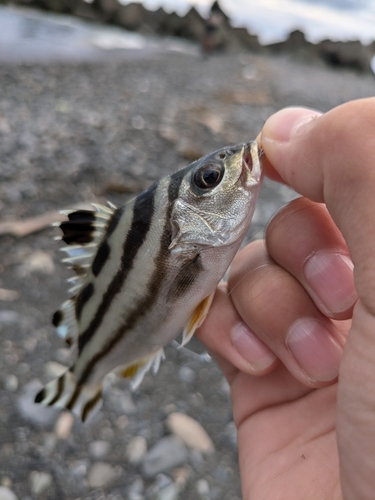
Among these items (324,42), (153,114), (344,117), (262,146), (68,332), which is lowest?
(324,42)

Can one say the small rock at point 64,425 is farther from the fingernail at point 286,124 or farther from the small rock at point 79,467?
the fingernail at point 286,124

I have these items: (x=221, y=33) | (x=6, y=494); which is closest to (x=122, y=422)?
(x=6, y=494)

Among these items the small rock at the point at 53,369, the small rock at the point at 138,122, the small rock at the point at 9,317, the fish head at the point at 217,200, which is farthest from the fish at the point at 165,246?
the small rock at the point at 138,122

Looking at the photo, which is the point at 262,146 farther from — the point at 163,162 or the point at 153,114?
the point at 153,114

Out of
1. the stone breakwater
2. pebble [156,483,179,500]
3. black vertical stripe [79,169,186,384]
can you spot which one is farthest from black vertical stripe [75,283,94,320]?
the stone breakwater

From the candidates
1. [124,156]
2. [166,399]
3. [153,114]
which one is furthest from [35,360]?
[153,114]
